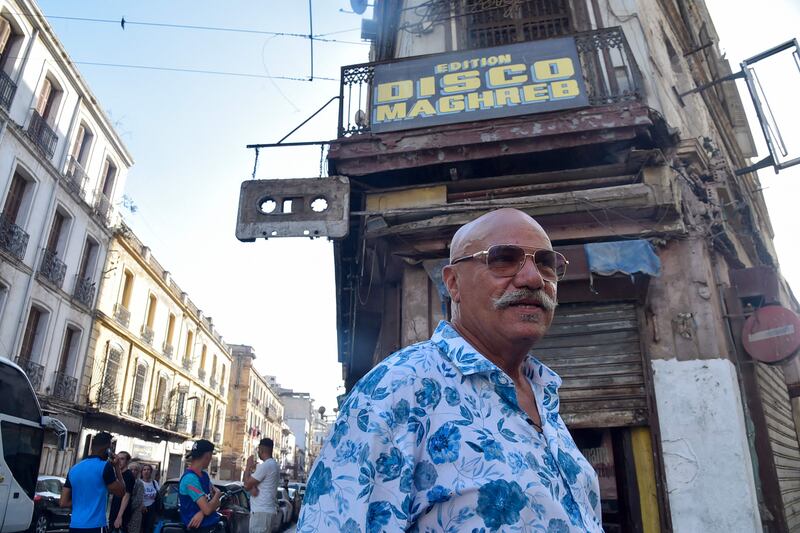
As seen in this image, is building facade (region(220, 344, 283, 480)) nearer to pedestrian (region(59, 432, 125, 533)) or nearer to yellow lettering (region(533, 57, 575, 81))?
pedestrian (region(59, 432, 125, 533))

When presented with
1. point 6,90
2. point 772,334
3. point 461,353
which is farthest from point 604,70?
point 6,90

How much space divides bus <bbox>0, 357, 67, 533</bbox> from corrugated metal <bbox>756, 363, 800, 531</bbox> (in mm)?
9828

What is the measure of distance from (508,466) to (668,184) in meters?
5.90

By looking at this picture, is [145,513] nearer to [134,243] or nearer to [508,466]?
[508,466]

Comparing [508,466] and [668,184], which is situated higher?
[668,184]

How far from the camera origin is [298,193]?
7.00m

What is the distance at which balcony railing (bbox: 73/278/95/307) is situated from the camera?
20141 mm

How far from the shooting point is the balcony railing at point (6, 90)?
51.6ft

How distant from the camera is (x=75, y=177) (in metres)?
20.0

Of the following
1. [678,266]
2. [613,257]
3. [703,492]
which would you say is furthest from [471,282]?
[678,266]

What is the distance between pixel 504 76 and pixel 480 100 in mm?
487

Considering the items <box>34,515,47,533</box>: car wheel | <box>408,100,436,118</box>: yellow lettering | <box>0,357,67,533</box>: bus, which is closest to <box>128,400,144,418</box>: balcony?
<box>34,515,47,533</box>: car wheel

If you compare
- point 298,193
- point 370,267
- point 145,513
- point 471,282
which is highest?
point 298,193

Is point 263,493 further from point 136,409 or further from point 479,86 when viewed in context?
point 136,409
